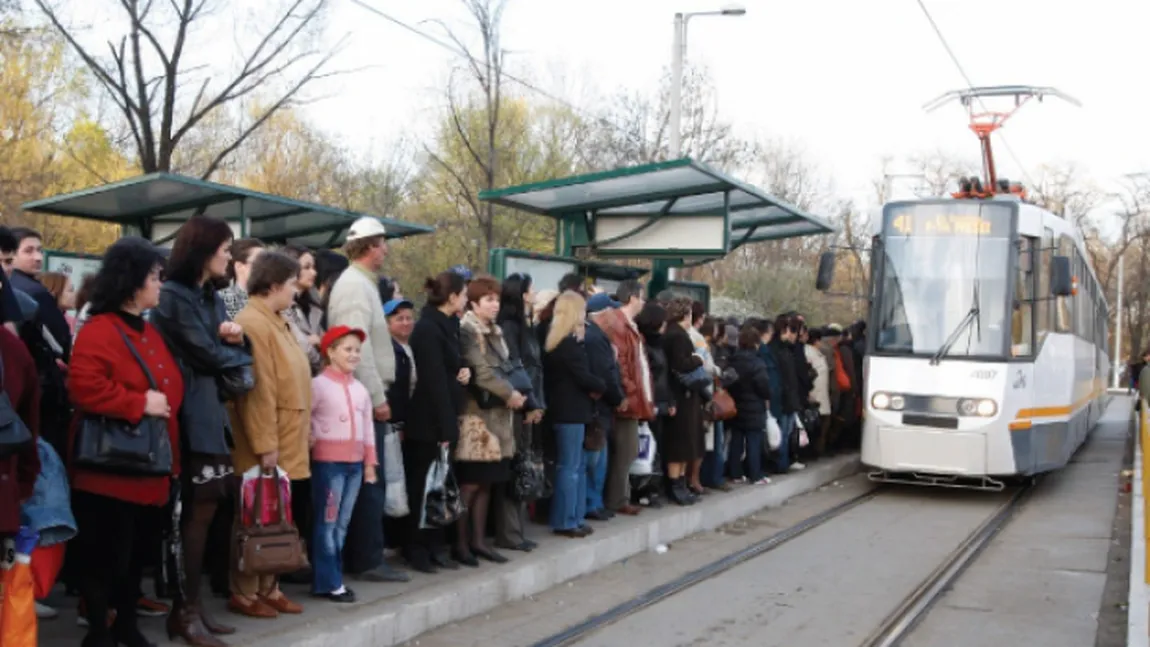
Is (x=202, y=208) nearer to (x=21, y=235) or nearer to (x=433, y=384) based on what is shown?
(x=433, y=384)

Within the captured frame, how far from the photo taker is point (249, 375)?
5.68 metres

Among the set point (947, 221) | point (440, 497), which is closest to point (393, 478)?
point (440, 497)

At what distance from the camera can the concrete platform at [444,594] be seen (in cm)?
588

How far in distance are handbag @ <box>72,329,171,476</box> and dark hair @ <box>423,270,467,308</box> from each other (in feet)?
8.87

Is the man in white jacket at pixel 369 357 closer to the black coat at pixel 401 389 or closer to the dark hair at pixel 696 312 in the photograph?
the black coat at pixel 401 389

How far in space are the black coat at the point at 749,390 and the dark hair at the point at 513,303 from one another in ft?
15.3

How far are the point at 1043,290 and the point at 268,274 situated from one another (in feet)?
33.1

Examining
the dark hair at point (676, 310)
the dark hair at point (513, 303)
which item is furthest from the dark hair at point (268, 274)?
the dark hair at point (676, 310)

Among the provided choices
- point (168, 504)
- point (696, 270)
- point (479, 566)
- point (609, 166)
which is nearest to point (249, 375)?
point (168, 504)

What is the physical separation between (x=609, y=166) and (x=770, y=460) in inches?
779

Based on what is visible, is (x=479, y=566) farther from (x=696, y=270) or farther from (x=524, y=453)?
(x=696, y=270)

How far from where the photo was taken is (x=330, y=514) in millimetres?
6543

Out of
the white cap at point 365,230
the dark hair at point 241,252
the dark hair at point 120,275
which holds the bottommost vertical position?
the dark hair at point 120,275

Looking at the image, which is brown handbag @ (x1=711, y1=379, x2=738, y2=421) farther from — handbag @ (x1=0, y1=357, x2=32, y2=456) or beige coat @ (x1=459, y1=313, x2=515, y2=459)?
handbag @ (x1=0, y1=357, x2=32, y2=456)
